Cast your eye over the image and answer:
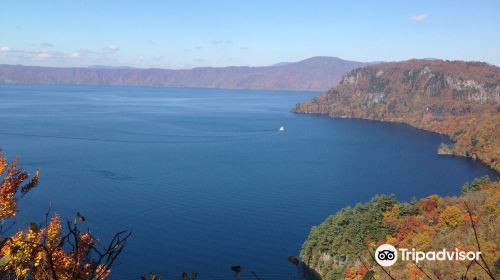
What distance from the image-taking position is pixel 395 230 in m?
21.4

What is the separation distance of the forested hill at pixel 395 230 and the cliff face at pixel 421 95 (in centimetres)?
4824

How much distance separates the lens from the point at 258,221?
85.8ft

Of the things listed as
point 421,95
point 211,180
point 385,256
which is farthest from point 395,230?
point 421,95

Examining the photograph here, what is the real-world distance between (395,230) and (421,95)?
286 feet

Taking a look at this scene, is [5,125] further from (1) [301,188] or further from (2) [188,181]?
(1) [301,188]

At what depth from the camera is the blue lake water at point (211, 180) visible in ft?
74.0

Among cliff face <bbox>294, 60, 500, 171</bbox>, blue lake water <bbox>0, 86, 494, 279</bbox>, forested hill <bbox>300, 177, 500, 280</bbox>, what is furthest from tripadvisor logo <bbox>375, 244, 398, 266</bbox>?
cliff face <bbox>294, 60, 500, 171</bbox>

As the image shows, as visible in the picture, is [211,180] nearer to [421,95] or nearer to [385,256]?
[385,256]

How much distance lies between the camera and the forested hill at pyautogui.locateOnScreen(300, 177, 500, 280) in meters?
18.0

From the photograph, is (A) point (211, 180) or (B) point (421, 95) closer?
(A) point (211, 180)

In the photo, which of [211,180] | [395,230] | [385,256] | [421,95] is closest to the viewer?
[385,256]

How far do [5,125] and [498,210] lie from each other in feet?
199

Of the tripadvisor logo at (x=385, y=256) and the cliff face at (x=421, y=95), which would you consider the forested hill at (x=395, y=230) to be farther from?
the cliff face at (x=421, y=95)

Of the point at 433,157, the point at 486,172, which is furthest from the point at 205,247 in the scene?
the point at 433,157
